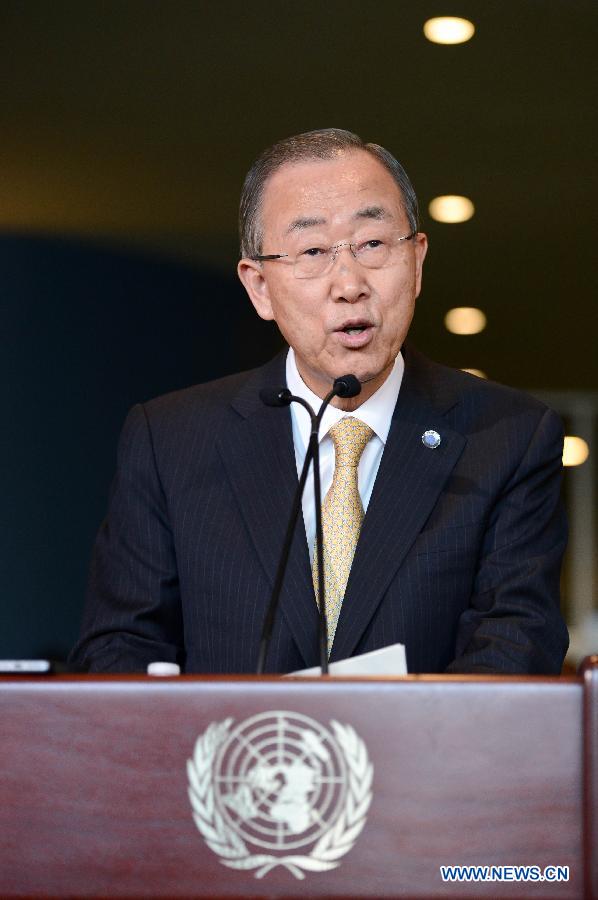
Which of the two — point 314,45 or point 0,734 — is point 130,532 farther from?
point 314,45

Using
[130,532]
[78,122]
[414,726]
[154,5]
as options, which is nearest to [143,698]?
[414,726]

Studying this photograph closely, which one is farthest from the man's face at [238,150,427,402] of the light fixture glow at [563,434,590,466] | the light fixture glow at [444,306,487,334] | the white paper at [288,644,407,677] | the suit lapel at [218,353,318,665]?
the light fixture glow at [563,434,590,466]

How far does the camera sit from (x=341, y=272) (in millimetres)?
2123

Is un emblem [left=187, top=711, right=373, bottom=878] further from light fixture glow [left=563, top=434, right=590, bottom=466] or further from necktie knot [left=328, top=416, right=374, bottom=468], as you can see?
light fixture glow [left=563, top=434, right=590, bottom=466]

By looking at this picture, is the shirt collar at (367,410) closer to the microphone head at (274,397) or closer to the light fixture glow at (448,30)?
the microphone head at (274,397)

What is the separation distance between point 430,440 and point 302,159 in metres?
0.48

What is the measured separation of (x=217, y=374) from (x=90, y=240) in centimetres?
66

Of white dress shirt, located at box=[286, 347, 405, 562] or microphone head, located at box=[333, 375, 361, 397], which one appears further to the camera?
white dress shirt, located at box=[286, 347, 405, 562]

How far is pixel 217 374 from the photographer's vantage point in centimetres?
525

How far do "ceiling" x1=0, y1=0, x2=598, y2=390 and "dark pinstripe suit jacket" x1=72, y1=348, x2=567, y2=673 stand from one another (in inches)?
85.8

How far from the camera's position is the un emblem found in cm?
128

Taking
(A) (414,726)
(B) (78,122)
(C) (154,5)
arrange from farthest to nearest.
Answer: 1. (B) (78,122)
2. (C) (154,5)
3. (A) (414,726)

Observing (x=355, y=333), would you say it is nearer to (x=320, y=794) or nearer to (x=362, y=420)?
(x=362, y=420)

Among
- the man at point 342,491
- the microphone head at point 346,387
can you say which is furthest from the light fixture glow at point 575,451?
the microphone head at point 346,387
